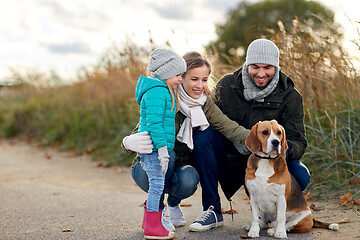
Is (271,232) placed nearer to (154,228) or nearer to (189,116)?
(154,228)

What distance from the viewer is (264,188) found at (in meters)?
3.53

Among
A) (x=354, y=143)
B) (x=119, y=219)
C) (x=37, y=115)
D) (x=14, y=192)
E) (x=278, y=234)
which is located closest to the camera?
(x=278, y=234)

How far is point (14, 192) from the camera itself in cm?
593

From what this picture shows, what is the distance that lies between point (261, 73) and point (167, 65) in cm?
94

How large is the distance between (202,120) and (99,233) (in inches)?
54.8

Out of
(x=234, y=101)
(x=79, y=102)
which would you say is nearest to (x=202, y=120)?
(x=234, y=101)

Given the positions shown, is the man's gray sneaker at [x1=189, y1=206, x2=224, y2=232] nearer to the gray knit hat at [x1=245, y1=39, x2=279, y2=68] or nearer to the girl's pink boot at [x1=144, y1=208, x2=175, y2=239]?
the girl's pink boot at [x1=144, y1=208, x2=175, y2=239]

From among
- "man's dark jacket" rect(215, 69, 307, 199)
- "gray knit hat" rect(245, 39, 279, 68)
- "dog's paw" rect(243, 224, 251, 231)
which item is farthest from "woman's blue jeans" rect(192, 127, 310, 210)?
"gray knit hat" rect(245, 39, 279, 68)

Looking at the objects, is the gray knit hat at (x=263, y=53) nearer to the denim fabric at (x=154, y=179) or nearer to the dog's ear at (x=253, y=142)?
the dog's ear at (x=253, y=142)

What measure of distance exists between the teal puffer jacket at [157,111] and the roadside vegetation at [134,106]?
212 cm

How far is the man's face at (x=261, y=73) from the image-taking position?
4066 mm

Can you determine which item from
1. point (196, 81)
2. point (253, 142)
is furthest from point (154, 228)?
point (196, 81)

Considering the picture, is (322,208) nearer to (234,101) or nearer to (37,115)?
(234,101)

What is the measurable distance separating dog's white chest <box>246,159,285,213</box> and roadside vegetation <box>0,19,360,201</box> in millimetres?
1385
